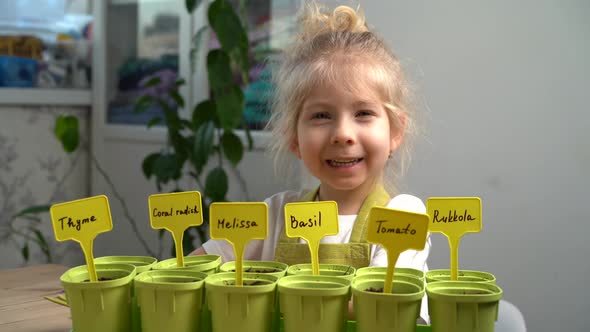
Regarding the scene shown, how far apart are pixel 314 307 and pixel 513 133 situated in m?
1.49

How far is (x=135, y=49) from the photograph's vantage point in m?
3.75

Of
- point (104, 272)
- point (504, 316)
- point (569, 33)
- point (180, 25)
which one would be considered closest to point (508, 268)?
point (569, 33)

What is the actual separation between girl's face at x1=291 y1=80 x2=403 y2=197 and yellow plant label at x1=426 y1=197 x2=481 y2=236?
14.9 inches

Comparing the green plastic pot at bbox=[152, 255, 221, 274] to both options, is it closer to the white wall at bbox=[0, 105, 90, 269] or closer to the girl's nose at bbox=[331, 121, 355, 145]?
the girl's nose at bbox=[331, 121, 355, 145]

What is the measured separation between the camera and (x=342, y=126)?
129 centimetres

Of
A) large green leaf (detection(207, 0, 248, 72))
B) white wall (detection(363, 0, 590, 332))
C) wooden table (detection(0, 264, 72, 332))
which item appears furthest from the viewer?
large green leaf (detection(207, 0, 248, 72))

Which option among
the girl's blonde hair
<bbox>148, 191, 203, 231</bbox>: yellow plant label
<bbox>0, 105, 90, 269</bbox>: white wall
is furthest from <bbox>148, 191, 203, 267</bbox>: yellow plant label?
<bbox>0, 105, 90, 269</bbox>: white wall

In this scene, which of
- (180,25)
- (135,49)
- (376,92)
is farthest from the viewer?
(135,49)

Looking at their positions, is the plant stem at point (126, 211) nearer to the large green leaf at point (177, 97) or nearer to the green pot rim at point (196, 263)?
the large green leaf at point (177, 97)

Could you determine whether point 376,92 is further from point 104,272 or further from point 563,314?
point 563,314

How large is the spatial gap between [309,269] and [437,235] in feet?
4.40

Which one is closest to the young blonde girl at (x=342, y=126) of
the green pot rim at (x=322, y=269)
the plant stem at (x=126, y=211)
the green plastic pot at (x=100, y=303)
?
the green pot rim at (x=322, y=269)

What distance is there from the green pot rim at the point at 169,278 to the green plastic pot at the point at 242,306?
26mm

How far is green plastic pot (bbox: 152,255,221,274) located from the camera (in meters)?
1.00
